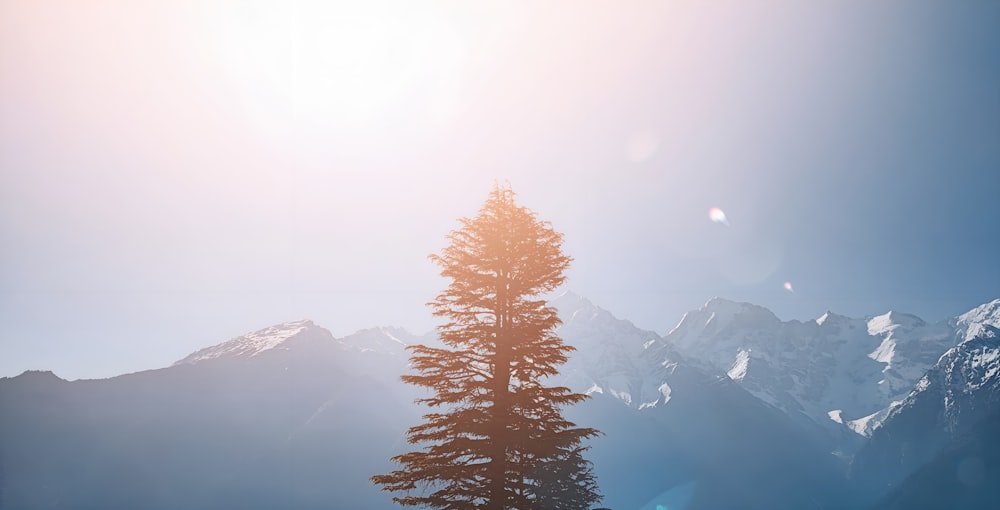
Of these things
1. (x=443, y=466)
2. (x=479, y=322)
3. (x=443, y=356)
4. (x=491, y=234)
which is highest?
(x=491, y=234)

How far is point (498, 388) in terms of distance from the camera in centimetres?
1634

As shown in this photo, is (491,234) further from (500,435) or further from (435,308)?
(500,435)

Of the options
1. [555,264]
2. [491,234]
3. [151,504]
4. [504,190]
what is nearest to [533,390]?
[555,264]

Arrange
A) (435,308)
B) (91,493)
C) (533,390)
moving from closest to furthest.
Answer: (533,390), (435,308), (91,493)

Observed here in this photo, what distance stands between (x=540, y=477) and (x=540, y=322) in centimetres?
513

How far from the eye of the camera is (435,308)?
17469mm

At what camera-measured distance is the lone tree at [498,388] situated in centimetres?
1548

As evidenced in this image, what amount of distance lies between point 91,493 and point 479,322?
834 ft

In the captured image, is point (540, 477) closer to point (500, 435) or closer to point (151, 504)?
point (500, 435)

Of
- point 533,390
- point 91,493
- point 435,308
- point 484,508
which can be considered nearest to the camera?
point 484,508

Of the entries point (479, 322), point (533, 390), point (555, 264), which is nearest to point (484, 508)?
point (533, 390)

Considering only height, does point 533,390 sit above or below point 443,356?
below

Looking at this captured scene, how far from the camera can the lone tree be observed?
15477mm

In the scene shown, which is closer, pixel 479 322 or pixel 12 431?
pixel 479 322
